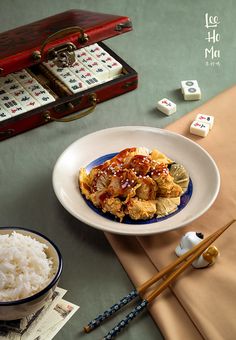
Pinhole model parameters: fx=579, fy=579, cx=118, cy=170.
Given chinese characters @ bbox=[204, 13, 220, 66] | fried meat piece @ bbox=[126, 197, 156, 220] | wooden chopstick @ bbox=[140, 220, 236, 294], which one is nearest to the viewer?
wooden chopstick @ bbox=[140, 220, 236, 294]

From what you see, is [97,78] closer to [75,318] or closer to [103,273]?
[103,273]

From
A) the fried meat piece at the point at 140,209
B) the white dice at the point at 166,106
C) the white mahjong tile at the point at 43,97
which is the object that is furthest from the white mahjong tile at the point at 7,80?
the fried meat piece at the point at 140,209

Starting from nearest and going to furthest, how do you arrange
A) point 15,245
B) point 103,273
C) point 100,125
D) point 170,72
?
point 15,245
point 103,273
point 100,125
point 170,72

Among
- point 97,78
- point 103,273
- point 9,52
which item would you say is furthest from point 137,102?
point 103,273

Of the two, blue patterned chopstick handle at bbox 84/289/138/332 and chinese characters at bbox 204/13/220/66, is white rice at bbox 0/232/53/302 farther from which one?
chinese characters at bbox 204/13/220/66

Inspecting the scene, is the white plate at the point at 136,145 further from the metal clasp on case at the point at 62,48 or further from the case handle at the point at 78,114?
the metal clasp on case at the point at 62,48

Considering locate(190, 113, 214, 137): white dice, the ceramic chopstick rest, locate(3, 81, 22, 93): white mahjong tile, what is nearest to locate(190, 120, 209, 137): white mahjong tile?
locate(190, 113, 214, 137): white dice
